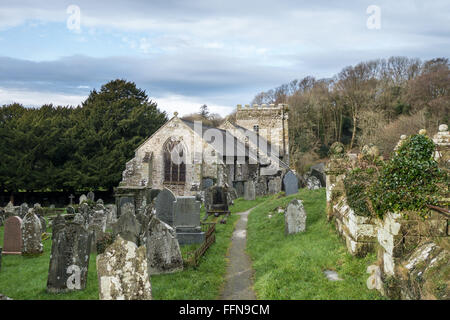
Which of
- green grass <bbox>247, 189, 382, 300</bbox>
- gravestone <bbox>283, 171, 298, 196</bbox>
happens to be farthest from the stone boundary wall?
gravestone <bbox>283, 171, 298, 196</bbox>

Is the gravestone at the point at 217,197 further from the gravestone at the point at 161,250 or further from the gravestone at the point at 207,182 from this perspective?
the gravestone at the point at 207,182

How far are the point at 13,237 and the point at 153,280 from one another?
6.17m

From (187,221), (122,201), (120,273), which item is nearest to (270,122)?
(122,201)

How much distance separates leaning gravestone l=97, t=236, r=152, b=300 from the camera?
4930 mm

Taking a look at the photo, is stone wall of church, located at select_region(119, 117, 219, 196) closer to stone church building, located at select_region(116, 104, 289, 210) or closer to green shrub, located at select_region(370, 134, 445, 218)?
stone church building, located at select_region(116, 104, 289, 210)

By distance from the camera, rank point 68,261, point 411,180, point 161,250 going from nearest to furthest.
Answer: point 411,180, point 68,261, point 161,250

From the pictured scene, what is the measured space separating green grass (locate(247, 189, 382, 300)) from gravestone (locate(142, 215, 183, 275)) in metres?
1.96

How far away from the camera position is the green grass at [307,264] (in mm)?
5855

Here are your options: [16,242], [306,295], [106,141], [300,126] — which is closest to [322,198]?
[306,295]

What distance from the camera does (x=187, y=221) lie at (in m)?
10.7

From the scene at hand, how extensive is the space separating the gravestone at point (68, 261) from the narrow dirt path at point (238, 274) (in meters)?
3.08

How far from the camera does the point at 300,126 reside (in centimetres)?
4256

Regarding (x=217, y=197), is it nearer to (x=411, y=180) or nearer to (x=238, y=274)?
(x=238, y=274)
